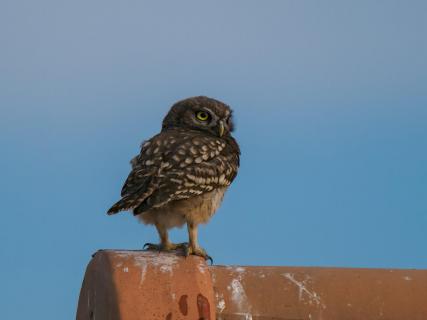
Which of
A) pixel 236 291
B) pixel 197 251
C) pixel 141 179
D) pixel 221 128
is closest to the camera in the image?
pixel 236 291

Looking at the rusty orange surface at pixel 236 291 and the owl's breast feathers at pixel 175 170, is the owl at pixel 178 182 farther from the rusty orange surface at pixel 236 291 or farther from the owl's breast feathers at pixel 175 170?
the rusty orange surface at pixel 236 291

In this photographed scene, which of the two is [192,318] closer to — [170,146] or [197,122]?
[170,146]

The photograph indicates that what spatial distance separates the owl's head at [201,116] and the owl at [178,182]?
0.34 metres

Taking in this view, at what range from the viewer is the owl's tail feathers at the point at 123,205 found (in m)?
4.98

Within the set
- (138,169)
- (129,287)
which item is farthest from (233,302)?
(138,169)

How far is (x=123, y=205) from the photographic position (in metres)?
5.00

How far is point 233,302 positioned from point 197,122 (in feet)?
9.03

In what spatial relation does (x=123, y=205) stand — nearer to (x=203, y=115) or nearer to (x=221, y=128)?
(x=221, y=128)

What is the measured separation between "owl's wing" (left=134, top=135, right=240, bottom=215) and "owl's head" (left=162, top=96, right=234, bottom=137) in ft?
1.25

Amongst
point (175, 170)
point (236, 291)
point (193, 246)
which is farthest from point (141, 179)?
point (236, 291)

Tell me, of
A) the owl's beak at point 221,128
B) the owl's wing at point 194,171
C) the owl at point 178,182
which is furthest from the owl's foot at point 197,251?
the owl's beak at point 221,128

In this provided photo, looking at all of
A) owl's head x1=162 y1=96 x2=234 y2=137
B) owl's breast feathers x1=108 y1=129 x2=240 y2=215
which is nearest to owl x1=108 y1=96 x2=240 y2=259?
owl's breast feathers x1=108 y1=129 x2=240 y2=215

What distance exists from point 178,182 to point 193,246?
18.3 inches

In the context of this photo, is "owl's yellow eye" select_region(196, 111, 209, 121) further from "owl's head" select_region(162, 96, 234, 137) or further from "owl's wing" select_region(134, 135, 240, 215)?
"owl's wing" select_region(134, 135, 240, 215)
